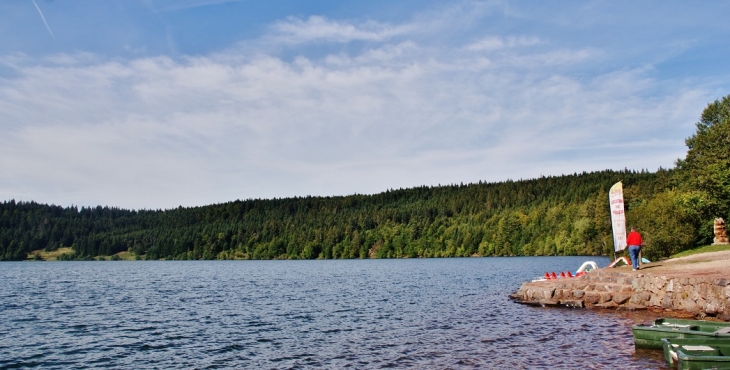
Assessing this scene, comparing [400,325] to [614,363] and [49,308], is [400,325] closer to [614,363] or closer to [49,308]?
[614,363]

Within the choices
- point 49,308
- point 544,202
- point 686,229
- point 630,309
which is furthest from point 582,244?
point 49,308

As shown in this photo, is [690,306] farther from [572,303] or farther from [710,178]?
[710,178]

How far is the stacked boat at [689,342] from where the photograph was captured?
577 inches

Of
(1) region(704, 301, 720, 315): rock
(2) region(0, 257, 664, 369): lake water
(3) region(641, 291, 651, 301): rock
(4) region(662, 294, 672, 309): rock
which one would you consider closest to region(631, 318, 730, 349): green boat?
(2) region(0, 257, 664, 369): lake water

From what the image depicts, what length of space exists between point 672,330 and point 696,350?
327cm

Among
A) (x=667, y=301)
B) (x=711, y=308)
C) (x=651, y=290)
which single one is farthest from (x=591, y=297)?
(x=711, y=308)

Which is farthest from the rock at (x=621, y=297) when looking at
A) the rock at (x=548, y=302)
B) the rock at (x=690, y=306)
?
the rock at (x=690, y=306)

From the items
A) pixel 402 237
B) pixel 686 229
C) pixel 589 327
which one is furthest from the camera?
pixel 402 237

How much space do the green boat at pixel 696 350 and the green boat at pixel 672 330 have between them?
864mm

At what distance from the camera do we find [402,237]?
18888 cm

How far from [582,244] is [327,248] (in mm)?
90457

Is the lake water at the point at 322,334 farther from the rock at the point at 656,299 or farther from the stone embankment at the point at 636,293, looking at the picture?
the stone embankment at the point at 636,293

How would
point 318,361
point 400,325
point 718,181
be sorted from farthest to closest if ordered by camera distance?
1. point 718,181
2. point 400,325
3. point 318,361

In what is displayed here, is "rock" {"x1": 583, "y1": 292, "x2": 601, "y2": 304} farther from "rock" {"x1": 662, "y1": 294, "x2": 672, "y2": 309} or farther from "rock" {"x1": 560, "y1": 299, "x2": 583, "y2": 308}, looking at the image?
"rock" {"x1": 662, "y1": 294, "x2": 672, "y2": 309}
